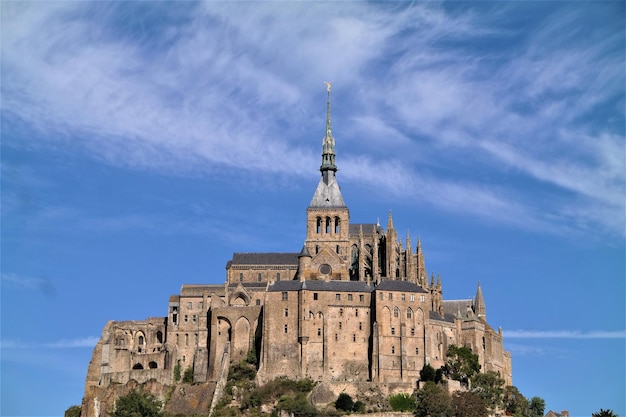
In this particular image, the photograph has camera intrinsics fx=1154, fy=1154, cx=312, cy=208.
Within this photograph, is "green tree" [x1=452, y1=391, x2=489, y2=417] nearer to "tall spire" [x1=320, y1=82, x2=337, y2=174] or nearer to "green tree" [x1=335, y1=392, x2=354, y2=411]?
"green tree" [x1=335, y1=392, x2=354, y2=411]

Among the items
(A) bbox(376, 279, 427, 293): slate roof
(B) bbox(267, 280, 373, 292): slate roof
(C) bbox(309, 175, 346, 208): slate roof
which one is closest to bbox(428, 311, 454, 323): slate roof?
(A) bbox(376, 279, 427, 293): slate roof

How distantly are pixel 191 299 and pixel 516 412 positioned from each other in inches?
1545

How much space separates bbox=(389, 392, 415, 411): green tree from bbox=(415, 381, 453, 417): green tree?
683mm

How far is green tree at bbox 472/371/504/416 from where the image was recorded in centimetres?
12344

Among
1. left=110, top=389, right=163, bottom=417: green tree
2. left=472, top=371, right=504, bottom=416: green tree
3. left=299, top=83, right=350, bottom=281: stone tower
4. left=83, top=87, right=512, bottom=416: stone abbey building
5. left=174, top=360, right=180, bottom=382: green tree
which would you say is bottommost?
left=110, top=389, right=163, bottom=417: green tree

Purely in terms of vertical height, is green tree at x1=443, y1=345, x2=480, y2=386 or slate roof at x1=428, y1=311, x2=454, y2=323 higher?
slate roof at x1=428, y1=311, x2=454, y2=323

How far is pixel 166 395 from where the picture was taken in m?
127

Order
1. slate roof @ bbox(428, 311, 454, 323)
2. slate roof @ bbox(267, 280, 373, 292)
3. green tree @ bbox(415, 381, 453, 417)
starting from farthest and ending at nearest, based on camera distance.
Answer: slate roof @ bbox(428, 311, 454, 323)
slate roof @ bbox(267, 280, 373, 292)
green tree @ bbox(415, 381, 453, 417)

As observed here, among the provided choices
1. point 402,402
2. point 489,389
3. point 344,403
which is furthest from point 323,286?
point 489,389

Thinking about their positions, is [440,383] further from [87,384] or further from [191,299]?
[87,384]

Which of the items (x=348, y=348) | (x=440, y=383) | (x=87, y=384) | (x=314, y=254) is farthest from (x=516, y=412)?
(x=87, y=384)

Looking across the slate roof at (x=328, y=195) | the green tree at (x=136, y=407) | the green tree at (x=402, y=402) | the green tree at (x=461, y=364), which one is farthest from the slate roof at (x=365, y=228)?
the green tree at (x=136, y=407)

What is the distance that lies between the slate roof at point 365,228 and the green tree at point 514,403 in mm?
25084

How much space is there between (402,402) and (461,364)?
10.2m
